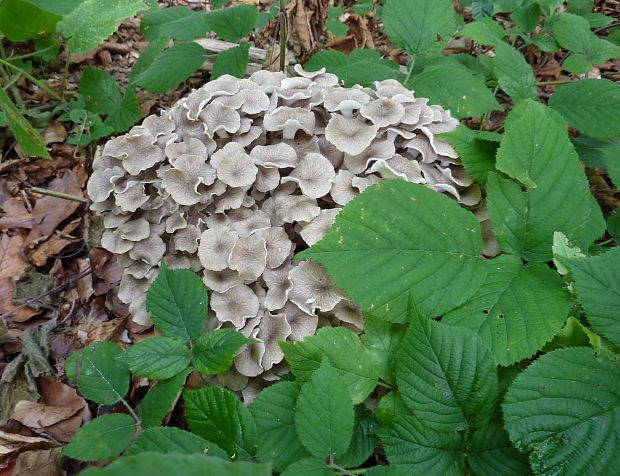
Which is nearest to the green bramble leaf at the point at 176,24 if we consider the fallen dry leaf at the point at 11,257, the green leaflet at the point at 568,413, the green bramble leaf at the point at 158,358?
the fallen dry leaf at the point at 11,257

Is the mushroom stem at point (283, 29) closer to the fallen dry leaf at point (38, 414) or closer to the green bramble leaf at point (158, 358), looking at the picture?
the green bramble leaf at point (158, 358)

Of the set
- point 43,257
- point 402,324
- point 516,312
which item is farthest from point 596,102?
point 43,257

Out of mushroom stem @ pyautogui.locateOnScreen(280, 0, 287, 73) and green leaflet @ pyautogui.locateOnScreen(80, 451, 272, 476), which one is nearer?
green leaflet @ pyautogui.locateOnScreen(80, 451, 272, 476)

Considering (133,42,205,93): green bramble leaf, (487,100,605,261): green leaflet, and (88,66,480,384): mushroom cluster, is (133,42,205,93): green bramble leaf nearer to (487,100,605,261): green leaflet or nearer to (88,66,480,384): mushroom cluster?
(88,66,480,384): mushroom cluster

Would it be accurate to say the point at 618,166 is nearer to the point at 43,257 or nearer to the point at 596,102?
the point at 596,102

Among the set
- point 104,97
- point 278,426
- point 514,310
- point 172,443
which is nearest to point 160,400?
point 172,443

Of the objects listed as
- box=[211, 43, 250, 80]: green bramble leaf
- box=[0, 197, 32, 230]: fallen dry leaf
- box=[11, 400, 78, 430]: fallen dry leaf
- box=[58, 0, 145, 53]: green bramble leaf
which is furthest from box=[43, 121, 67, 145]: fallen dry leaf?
box=[11, 400, 78, 430]: fallen dry leaf
